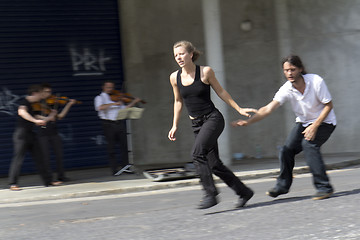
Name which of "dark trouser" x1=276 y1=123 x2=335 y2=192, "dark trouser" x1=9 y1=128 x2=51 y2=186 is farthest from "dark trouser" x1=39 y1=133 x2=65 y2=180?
"dark trouser" x1=276 y1=123 x2=335 y2=192

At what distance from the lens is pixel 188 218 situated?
6.09 meters

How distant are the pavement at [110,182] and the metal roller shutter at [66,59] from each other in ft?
2.34

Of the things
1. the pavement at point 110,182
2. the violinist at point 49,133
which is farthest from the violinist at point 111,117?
the violinist at point 49,133

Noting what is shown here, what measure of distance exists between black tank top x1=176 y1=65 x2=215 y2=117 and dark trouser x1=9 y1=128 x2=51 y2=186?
4.68 m

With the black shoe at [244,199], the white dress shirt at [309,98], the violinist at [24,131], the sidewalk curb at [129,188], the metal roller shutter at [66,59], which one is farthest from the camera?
the metal roller shutter at [66,59]

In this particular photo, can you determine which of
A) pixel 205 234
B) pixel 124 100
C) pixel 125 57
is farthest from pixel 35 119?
pixel 205 234

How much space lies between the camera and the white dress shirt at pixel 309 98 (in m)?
6.28

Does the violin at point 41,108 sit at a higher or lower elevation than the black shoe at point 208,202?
higher

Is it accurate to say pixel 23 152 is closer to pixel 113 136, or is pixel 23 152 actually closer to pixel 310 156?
pixel 113 136

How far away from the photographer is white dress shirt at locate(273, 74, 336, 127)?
628 centimetres

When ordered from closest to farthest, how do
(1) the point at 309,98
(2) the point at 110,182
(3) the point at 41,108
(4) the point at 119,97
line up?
1. (1) the point at 309,98
2. (3) the point at 41,108
3. (2) the point at 110,182
4. (4) the point at 119,97

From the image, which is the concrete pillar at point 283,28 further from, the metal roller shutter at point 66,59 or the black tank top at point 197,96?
the black tank top at point 197,96

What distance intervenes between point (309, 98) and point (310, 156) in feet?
2.18

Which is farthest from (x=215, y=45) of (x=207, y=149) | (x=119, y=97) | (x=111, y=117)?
(x=207, y=149)
